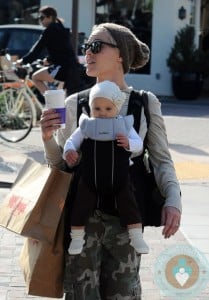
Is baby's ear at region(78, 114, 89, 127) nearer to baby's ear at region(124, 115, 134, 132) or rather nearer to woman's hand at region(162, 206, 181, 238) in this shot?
baby's ear at region(124, 115, 134, 132)

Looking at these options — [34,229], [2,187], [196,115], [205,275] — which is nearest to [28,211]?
[34,229]

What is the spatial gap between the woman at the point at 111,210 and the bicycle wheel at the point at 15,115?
7745mm

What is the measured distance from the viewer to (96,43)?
3230mm

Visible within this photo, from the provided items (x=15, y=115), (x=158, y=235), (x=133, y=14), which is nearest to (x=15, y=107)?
(x=15, y=115)

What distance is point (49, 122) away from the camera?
3139 mm

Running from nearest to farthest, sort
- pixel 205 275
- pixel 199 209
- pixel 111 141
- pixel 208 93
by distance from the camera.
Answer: pixel 111 141
pixel 205 275
pixel 199 209
pixel 208 93

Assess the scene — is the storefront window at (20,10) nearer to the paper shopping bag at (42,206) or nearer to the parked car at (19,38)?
the parked car at (19,38)

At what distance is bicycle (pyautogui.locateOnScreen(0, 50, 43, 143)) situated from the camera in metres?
11.0

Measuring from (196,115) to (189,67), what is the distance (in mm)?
4456

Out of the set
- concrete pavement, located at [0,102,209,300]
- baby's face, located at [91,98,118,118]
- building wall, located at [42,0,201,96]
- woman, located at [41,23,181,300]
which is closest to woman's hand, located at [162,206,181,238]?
woman, located at [41,23,181,300]

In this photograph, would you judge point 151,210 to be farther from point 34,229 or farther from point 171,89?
point 171,89

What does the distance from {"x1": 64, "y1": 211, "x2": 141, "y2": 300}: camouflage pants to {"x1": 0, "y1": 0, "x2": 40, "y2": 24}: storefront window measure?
1896 centimetres

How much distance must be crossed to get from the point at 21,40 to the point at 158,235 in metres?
11.4

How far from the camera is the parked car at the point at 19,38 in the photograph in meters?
17.0
